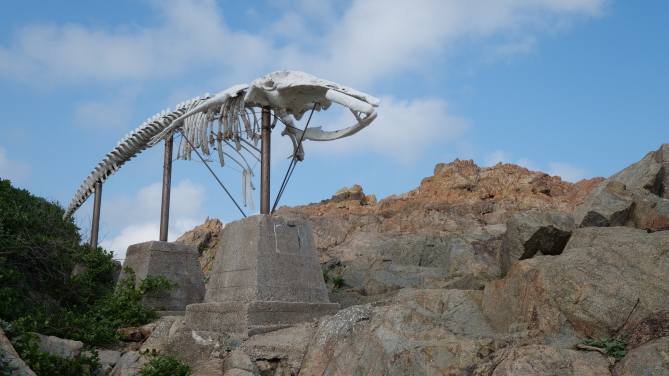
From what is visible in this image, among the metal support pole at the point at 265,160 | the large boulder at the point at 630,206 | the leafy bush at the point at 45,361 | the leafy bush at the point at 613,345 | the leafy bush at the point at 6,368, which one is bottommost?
the leafy bush at the point at 613,345

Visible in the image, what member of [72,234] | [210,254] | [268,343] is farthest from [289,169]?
[210,254]

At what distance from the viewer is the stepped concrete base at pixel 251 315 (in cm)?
731

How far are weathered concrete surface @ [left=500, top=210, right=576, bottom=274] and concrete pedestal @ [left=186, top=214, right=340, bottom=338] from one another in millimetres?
3188

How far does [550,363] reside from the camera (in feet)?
14.4

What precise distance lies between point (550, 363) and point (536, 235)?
4413 mm

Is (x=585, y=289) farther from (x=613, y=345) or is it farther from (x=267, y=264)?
(x=267, y=264)

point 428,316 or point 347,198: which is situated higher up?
point 347,198

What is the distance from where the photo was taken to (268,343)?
22.8 feet

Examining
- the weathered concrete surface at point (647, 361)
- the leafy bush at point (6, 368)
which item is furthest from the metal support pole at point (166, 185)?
the weathered concrete surface at point (647, 361)

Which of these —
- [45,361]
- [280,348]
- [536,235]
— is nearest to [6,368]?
[45,361]

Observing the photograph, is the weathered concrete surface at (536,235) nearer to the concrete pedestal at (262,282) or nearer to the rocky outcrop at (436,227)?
the rocky outcrop at (436,227)

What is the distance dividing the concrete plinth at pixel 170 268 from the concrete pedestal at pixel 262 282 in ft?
8.98

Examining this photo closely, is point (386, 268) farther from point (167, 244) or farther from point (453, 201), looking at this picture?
point (453, 201)

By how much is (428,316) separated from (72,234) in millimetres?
11853
